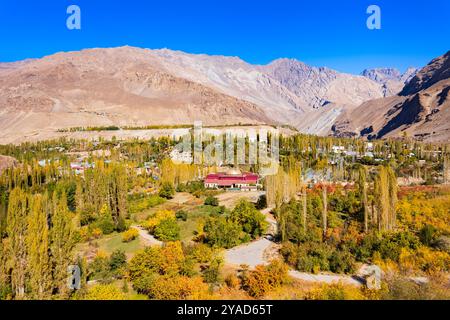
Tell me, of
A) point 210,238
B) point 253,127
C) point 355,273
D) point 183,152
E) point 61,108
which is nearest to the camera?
point 355,273

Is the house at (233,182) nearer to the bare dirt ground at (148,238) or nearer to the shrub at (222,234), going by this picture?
the bare dirt ground at (148,238)

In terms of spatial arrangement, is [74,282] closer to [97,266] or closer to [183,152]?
[97,266]

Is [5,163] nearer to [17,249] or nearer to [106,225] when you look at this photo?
[106,225]

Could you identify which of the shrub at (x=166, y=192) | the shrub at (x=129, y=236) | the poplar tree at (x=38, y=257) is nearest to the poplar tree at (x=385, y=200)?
the shrub at (x=129, y=236)

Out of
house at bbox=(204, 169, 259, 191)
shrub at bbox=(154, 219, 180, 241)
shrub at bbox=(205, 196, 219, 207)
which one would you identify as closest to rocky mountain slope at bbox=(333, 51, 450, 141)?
house at bbox=(204, 169, 259, 191)

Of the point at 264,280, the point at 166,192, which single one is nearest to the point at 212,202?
the point at 166,192
